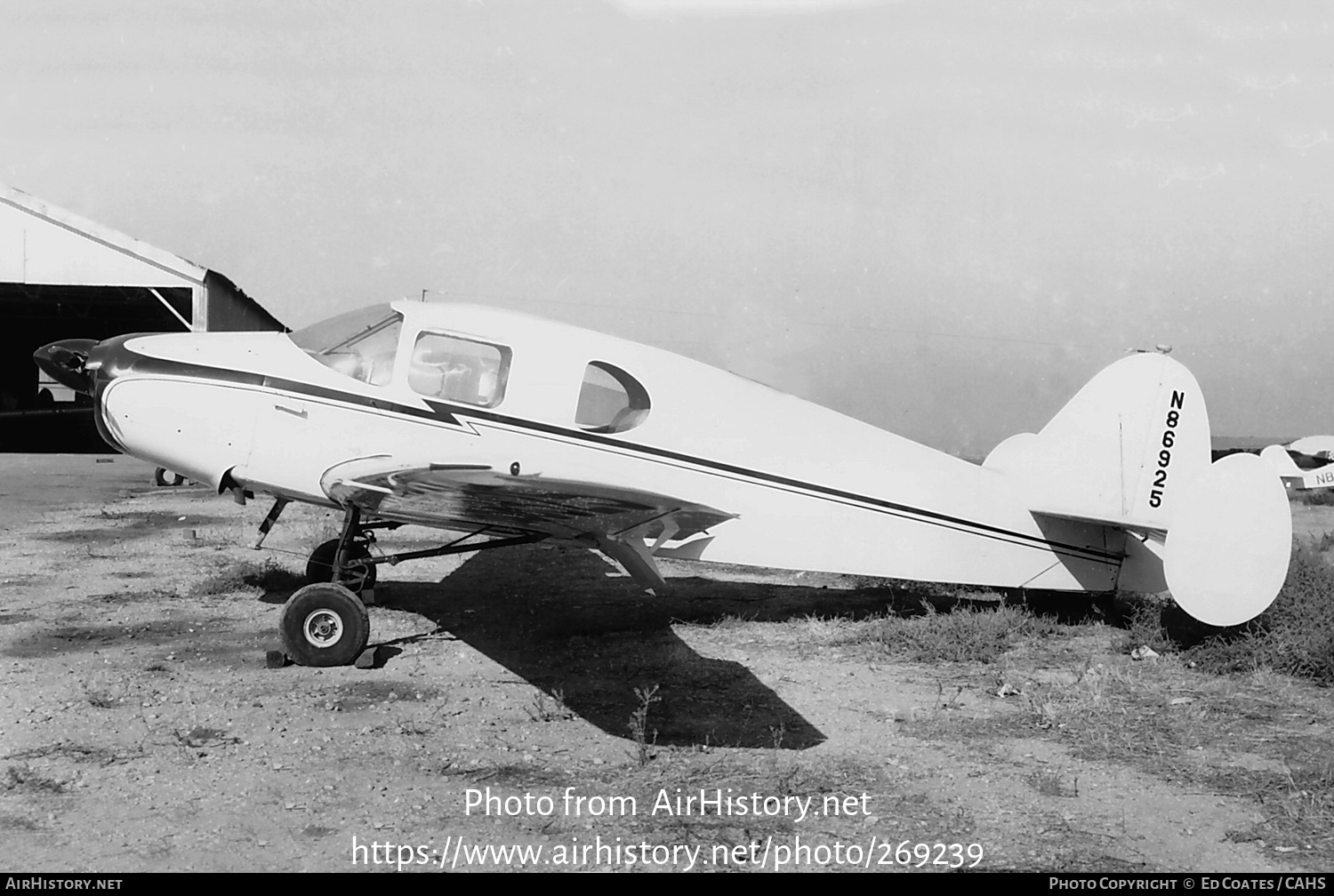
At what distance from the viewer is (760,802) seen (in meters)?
4.52

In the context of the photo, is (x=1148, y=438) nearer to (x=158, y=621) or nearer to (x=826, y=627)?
(x=826, y=627)

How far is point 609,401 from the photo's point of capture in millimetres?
6910

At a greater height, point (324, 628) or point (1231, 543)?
point (1231, 543)

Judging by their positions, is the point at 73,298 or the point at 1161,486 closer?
the point at 1161,486

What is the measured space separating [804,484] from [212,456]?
401cm

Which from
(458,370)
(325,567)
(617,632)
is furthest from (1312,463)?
(458,370)

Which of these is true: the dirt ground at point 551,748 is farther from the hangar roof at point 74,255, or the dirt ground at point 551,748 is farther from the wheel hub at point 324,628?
the hangar roof at point 74,255

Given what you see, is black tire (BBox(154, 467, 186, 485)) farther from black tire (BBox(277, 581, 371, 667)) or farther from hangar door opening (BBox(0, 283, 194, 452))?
black tire (BBox(277, 581, 371, 667))

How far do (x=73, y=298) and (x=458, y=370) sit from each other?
2337 centimetres

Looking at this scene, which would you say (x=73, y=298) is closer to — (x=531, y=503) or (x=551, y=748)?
(x=531, y=503)

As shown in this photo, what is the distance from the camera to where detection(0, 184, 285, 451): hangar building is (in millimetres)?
19422

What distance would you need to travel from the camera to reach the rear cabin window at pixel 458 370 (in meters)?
6.66

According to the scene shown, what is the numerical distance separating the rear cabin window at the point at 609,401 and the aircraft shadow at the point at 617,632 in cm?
164
